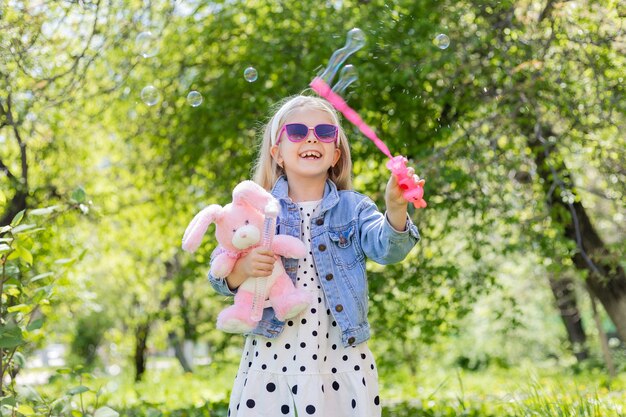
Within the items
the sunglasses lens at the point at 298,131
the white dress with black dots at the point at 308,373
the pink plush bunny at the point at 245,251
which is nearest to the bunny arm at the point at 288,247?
the pink plush bunny at the point at 245,251

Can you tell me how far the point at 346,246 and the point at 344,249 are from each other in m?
0.01

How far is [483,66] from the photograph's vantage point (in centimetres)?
505

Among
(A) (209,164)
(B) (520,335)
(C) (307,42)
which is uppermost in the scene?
(C) (307,42)

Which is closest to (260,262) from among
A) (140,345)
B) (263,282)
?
(263,282)

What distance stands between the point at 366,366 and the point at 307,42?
3.95 metres

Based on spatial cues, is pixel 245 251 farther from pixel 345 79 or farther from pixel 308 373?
pixel 345 79

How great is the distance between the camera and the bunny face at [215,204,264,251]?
7.29 ft

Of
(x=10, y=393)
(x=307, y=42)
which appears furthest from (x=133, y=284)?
(x=10, y=393)

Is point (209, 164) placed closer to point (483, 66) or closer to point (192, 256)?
point (192, 256)

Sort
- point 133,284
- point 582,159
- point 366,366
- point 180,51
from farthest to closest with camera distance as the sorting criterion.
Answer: point 133,284, point 180,51, point 582,159, point 366,366

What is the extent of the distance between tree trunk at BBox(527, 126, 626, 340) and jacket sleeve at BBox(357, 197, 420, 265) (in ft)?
10.4

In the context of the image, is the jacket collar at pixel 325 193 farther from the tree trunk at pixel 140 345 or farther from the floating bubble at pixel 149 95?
the tree trunk at pixel 140 345

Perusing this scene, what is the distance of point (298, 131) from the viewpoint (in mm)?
2393

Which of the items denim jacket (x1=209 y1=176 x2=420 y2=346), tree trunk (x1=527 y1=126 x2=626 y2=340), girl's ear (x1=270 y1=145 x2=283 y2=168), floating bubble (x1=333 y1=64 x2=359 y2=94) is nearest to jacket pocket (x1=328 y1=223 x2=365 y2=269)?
denim jacket (x1=209 y1=176 x2=420 y2=346)
